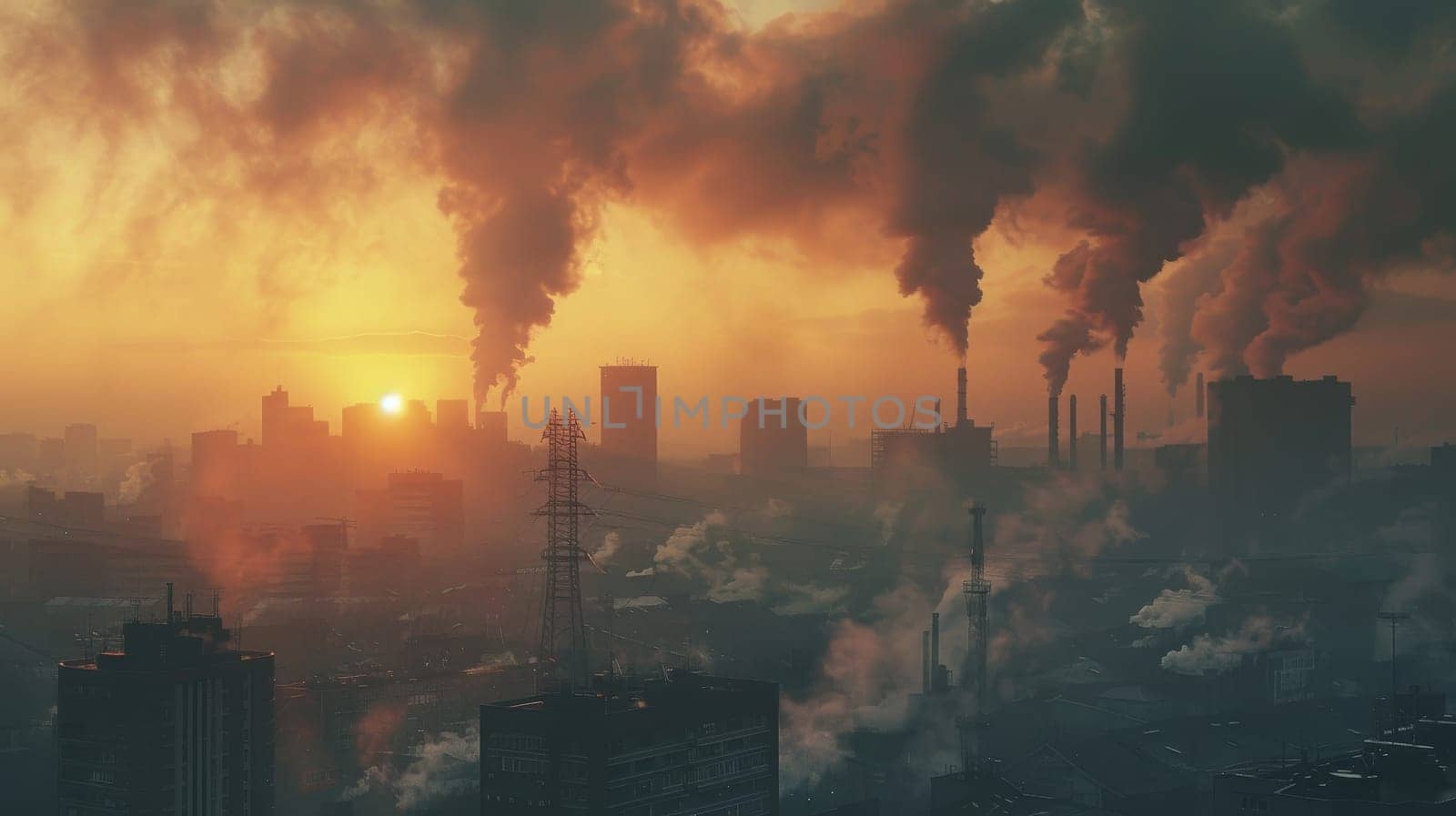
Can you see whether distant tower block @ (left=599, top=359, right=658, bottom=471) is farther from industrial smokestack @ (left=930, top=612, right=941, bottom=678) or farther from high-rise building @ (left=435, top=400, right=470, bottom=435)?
industrial smokestack @ (left=930, top=612, right=941, bottom=678)

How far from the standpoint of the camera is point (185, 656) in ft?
128

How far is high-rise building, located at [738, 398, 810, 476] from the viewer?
122438mm

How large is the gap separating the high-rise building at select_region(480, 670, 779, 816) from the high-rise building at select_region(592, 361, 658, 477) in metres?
80.8

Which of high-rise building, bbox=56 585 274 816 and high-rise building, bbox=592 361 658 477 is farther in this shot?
high-rise building, bbox=592 361 658 477

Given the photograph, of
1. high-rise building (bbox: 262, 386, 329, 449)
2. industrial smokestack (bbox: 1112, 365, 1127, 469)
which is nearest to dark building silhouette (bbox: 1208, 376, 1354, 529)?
industrial smokestack (bbox: 1112, 365, 1127, 469)

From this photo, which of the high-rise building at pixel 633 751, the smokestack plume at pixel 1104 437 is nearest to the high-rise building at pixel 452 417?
the smokestack plume at pixel 1104 437

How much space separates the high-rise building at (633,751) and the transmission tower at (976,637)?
56.6 ft

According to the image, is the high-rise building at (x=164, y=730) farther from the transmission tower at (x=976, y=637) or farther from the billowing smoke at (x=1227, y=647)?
the billowing smoke at (x=1227, y=647)

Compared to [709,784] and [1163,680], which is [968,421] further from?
[709,784]

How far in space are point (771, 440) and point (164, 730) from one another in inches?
3411

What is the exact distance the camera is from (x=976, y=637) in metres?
75.6

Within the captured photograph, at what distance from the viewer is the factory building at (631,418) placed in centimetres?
12256

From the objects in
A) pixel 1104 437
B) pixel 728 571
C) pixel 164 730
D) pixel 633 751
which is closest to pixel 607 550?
pixel 728 571

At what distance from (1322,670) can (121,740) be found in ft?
187
